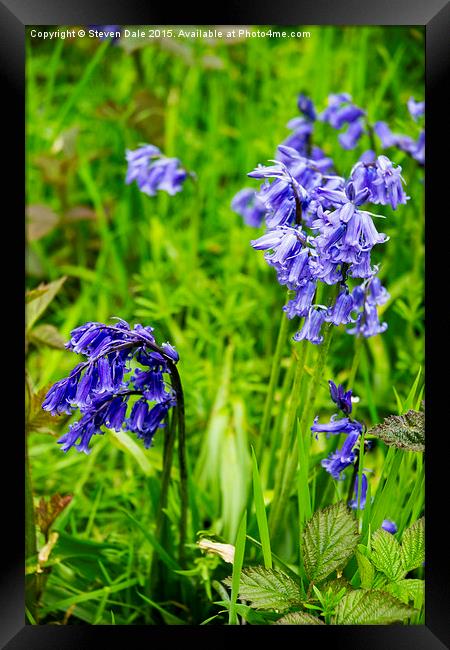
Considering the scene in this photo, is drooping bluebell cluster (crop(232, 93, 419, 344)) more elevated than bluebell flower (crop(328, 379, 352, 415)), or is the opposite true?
drooping bluebell cluster (crop(232, 93, 419, 344))

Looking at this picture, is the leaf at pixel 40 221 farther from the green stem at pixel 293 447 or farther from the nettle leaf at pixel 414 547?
the nettle leaf at pixel 414 547

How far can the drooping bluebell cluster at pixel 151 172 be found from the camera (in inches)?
73.4

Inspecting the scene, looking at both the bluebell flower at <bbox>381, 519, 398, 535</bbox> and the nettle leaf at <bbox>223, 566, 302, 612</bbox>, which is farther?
the bluebell flower at <bbox>381, 519, 398, 535</bbox>

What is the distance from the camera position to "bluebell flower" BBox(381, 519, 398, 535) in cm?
131

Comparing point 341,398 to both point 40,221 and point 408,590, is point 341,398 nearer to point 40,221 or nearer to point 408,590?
point 408,590

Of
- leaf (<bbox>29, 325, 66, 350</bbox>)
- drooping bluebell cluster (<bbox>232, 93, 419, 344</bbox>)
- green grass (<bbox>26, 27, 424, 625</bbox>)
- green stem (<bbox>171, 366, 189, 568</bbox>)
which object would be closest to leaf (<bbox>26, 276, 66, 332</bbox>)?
leaf (<bbox>29, 325, 66, 350</bbox>)

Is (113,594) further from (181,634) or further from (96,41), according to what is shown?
(96,41)

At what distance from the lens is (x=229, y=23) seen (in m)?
1.22

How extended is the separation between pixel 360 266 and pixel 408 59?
1.78 m

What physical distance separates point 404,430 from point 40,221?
1517mm

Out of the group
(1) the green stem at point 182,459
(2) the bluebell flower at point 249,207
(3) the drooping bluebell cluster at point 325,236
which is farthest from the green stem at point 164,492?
(2) the bluebell flower at point 249,207

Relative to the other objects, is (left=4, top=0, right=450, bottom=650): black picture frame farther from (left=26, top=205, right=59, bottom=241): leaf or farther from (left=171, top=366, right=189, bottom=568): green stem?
(left=26, top=205, right=59, bottom=241): leaf

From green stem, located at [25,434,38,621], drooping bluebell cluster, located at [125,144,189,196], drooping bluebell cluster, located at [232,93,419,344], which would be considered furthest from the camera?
drooping bluebell cluster, located at [125,144,189,196]

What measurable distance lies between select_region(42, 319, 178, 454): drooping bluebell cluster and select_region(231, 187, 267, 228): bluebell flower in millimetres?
736
